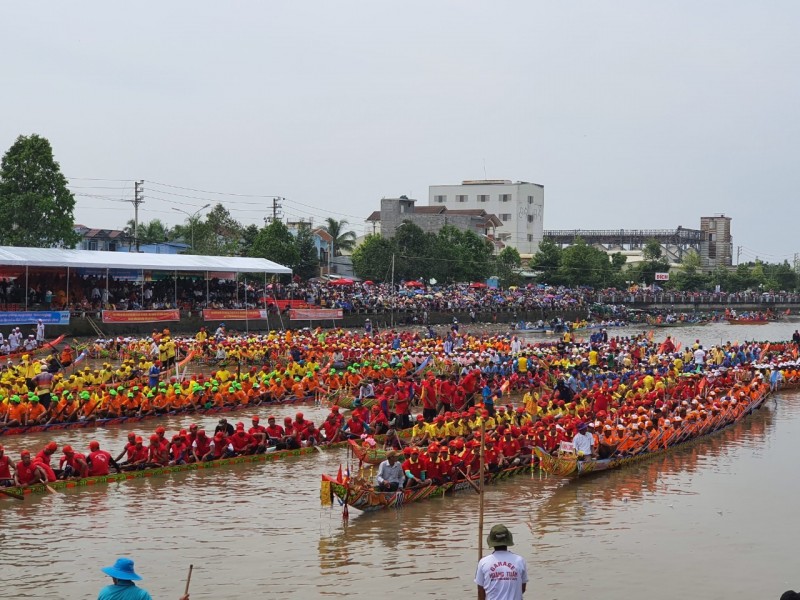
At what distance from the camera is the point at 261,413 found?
22828mm

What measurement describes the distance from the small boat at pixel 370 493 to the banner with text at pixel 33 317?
68.4 feet

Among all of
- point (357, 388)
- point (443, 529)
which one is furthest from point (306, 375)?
point (443, 529)

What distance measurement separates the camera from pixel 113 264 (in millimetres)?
35281

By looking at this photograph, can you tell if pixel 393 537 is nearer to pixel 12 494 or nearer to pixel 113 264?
pixel 12 494

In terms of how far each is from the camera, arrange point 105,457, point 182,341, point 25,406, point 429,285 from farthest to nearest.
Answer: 1. point 429,285
2. point 182,341
3. point 25,406
4. point 105,457

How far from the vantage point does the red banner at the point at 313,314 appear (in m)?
41.3

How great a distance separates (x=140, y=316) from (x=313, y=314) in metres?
8.64

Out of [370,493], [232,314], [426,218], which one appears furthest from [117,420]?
[426,218]

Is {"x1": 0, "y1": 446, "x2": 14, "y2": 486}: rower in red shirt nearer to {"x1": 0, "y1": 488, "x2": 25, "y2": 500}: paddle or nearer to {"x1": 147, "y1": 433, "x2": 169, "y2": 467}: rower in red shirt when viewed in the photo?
{"x1": 0, "y1": 488, "x2": 25, "y2": 500}: paddle

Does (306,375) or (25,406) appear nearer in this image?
(25,406)

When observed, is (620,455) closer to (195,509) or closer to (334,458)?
(334,458)

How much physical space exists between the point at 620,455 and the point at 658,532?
3.57m

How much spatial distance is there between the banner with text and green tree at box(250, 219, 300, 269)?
2111cm

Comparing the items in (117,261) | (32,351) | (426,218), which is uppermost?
(426,218)
